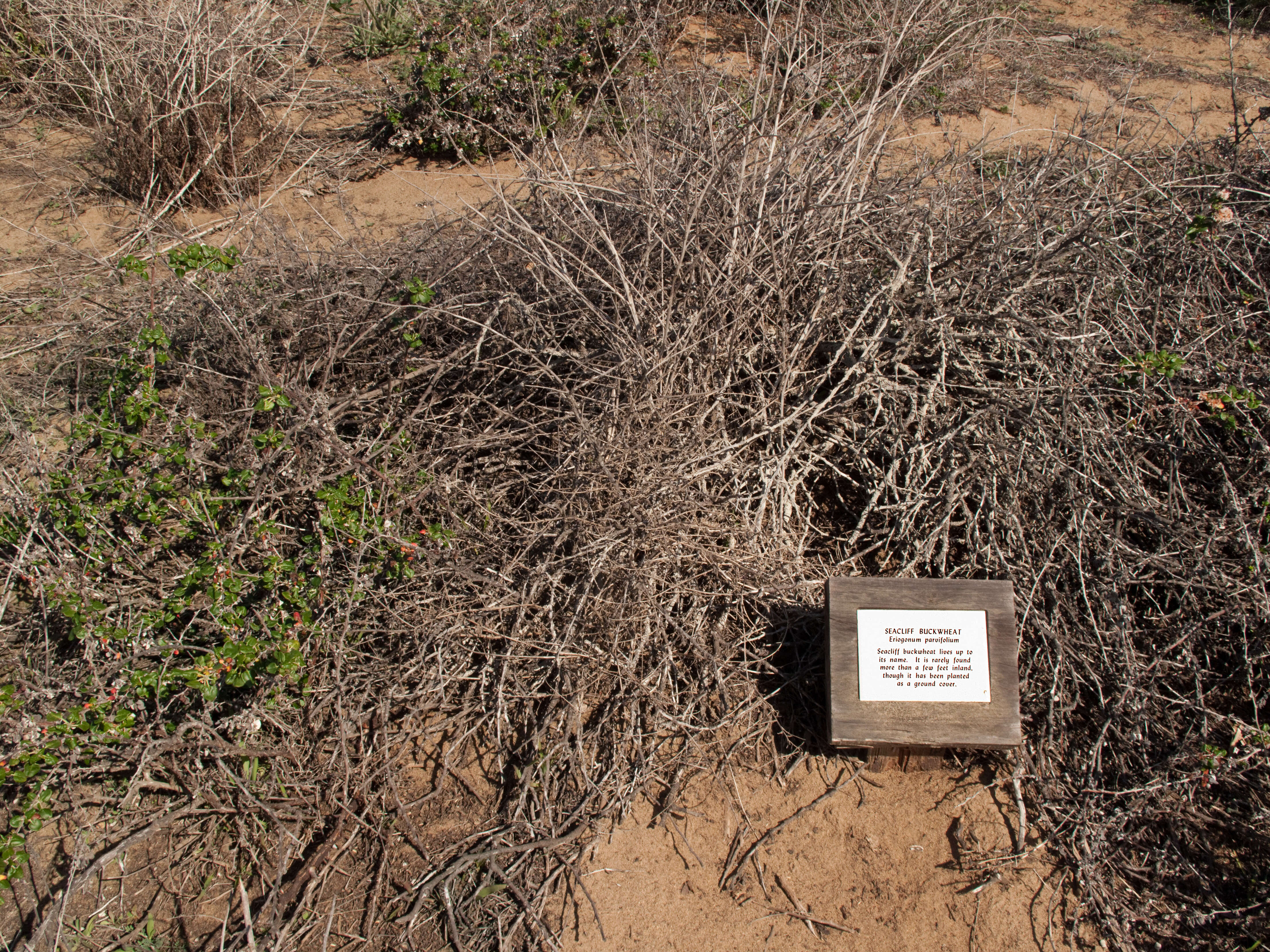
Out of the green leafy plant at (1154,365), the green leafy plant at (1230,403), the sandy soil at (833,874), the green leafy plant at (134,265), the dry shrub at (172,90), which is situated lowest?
the sandy soil at (833,874)

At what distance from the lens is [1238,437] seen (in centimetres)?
271

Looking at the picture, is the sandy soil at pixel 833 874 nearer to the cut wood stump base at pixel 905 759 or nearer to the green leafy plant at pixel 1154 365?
the cut wood stump base at pixel 905 759

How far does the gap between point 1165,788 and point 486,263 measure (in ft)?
9.29

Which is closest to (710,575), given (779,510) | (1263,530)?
(779,510)

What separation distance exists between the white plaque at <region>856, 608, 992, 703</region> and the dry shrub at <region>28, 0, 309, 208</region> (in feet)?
12.3

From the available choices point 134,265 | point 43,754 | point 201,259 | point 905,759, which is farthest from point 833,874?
point 134,265

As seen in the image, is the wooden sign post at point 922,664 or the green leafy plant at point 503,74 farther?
the green leafy plant at point 503,74

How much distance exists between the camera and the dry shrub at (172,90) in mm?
4336

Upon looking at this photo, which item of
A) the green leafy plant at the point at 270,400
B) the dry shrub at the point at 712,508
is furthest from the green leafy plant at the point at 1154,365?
the green leafy plant at the point at 270,400

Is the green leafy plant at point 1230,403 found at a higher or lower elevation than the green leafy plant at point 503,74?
lower

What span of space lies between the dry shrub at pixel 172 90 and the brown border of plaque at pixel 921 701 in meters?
3.66

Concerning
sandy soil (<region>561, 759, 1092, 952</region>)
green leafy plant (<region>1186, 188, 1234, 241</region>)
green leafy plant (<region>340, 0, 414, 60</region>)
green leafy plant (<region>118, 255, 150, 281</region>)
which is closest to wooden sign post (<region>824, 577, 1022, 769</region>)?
sandy soil (<region>561, 759, 1092, 952</region>)

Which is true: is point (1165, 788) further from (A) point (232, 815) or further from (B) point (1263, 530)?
(A) point (232, 815)

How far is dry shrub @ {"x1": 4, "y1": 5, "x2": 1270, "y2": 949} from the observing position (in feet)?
7.43
